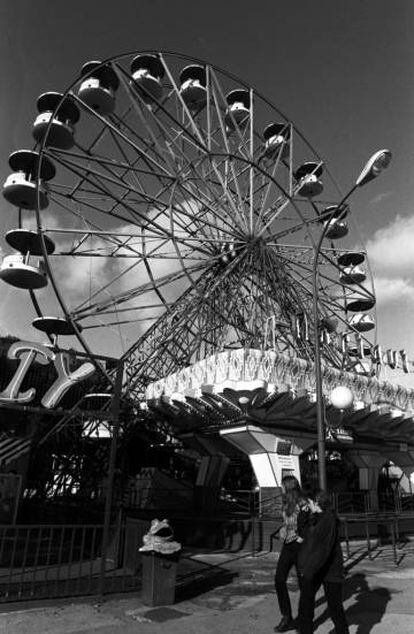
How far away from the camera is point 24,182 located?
1909 cm

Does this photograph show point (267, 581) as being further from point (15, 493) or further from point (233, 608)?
point (15, 493)

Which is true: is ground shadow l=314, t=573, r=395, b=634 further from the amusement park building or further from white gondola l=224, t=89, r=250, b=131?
white gondola l=224, t=89, r=250, b=131

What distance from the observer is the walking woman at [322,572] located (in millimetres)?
5703

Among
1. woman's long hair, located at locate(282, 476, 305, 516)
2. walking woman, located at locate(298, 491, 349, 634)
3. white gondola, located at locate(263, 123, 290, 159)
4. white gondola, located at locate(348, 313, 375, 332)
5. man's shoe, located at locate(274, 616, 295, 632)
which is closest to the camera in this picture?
walking woman, located at locate(298, 491, 349, 634)

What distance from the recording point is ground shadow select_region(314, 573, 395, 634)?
7.09m

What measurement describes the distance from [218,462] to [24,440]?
374 inches

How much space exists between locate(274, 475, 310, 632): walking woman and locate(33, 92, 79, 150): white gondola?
16.2m

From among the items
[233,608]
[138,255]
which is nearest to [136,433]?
[138,255]

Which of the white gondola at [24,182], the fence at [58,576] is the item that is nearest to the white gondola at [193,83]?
the white gondola at [24,182]

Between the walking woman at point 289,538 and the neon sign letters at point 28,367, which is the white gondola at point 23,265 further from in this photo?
the walking woman at point 289,538

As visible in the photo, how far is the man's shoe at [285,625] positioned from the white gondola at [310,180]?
22.9 m

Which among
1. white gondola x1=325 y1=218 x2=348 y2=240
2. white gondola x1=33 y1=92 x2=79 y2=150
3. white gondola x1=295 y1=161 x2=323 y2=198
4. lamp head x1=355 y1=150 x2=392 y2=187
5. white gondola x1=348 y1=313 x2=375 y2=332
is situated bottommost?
lamp head x1=355 y1=150 x2=392 y2=187

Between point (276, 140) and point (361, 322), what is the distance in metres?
11.4

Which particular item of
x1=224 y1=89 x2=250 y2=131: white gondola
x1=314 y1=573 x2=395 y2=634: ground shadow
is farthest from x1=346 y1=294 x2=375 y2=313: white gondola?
x1=314 y1=573 x2=395 y2=634: ground shadow
